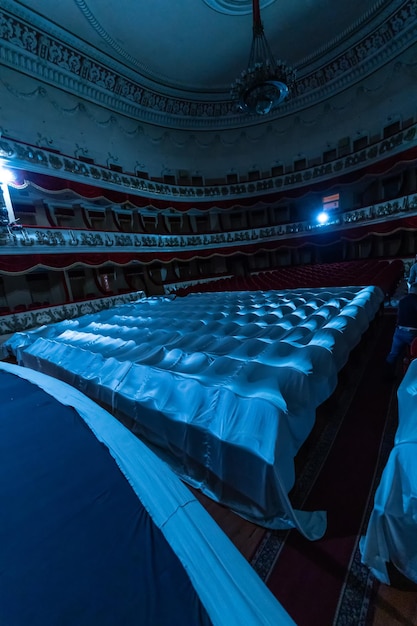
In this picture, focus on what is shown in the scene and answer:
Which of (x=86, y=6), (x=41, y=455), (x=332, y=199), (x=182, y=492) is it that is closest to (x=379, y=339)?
(x=182, y=492)

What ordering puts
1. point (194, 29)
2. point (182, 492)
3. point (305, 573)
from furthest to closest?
point (194, 29) → point (305, 573) → point (182, 492)

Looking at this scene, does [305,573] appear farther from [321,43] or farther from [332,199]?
[321,43]

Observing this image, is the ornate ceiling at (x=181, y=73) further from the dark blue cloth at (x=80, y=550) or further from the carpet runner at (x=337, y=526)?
the carpet runner at (x=337, y=526)

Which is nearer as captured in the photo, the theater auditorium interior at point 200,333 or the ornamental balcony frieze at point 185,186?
the theater auditorium interior at point 200,333

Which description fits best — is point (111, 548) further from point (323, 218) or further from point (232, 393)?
point (323, 218)

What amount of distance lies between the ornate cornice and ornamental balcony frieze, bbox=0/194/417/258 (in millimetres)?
5413

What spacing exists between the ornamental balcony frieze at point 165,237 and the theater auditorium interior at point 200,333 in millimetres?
89

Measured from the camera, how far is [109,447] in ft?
4.16

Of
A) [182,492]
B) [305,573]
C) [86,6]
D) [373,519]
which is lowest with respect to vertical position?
[305,573]

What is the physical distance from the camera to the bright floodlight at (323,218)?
11.3 m

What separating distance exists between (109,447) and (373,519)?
1224mm

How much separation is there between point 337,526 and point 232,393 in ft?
3.08

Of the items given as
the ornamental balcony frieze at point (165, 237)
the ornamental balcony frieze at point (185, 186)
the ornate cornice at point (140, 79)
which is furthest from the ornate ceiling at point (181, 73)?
the ornamental balcony frieze at point (165, 237)

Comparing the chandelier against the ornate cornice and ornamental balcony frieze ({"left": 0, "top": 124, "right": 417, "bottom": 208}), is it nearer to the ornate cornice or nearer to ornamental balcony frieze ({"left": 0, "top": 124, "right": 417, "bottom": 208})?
ornamental balcony frieze ({"left": 0, "top": 124, "right": 417, "bottom": 208})
